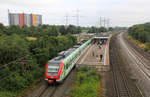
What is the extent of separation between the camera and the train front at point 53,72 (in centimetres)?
1633

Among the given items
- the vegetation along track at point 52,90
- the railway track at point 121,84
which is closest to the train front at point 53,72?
the vegetation along track at point 52,90

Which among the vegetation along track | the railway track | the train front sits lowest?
the vegetation along track

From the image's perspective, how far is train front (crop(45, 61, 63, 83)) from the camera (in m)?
16.3

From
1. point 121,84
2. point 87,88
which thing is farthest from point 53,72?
point 121,84

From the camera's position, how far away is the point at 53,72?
54.3ft

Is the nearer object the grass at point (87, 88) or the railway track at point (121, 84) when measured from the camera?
the grass at point (87, 88)

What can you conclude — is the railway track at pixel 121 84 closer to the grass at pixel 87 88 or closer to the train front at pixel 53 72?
Answer: the grass at pixel 87 88

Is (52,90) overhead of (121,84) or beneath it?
beneath

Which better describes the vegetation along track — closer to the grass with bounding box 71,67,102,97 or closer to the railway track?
the grass with bounding box 71,67,102,97

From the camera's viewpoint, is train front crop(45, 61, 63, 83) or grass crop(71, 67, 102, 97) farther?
train front crop(45, 61, 63, 83)

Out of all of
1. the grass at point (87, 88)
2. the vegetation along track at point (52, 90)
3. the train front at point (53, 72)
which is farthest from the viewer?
the train front at point (53, 72)

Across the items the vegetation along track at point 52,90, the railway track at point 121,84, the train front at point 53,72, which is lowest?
the vegetation along track at point 52,90

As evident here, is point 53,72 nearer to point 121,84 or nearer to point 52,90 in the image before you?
point 52,90

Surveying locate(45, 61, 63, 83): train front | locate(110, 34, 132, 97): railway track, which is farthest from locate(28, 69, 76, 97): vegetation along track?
locate(110, 34, 132, 97): railway track
